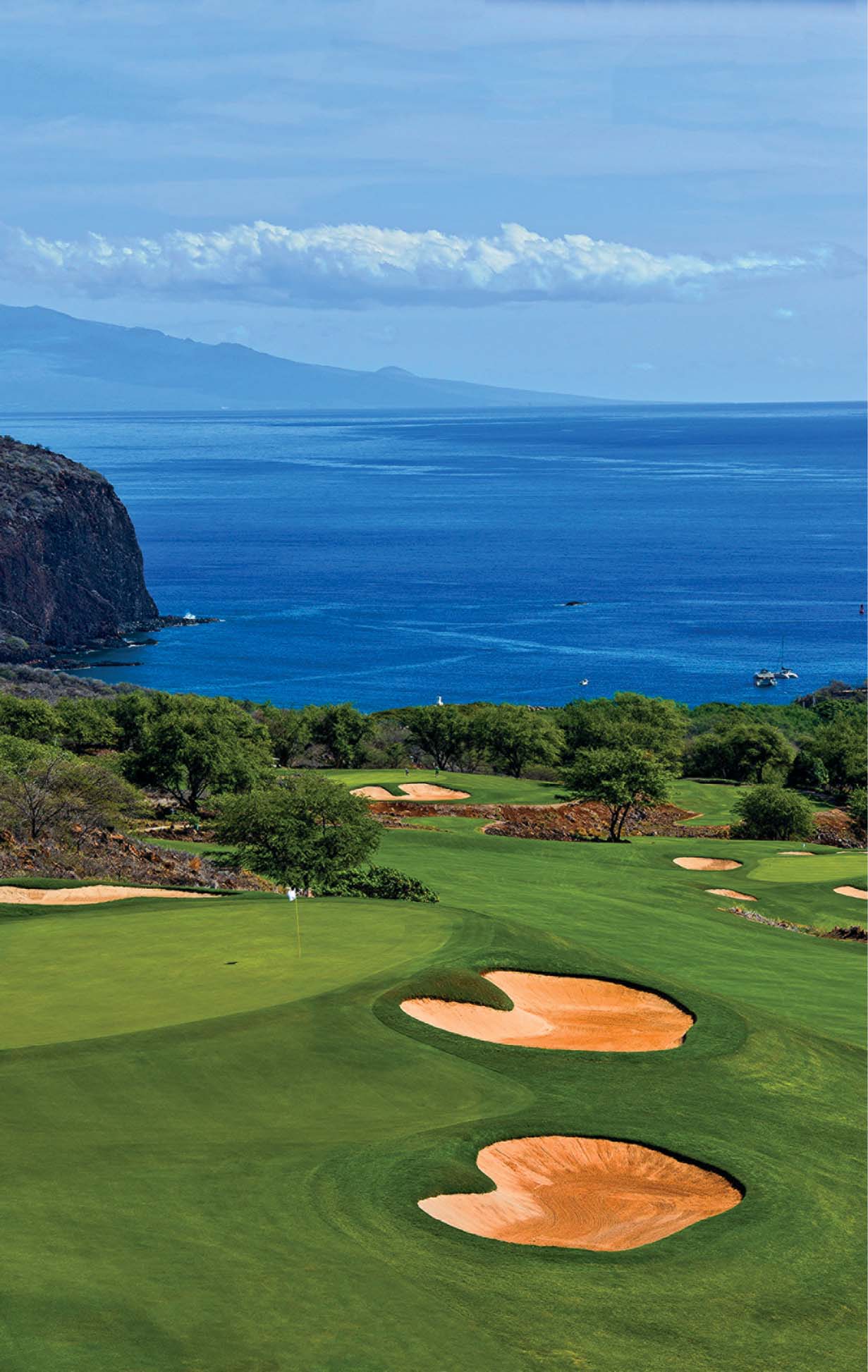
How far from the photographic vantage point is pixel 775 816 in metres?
56.8

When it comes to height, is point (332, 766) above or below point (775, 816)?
below

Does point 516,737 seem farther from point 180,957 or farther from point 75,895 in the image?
point 180,957

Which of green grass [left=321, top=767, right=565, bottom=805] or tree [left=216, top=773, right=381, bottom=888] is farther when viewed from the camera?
green grass [left=321, top=767, right=565, bottom=805]

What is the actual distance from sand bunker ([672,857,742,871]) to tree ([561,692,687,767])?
17.8m

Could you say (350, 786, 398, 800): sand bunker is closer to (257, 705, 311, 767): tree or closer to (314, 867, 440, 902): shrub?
(257, 705, 311, 767): tree

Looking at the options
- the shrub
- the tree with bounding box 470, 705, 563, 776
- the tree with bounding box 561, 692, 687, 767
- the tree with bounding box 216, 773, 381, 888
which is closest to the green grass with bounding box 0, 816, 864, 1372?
the shrub

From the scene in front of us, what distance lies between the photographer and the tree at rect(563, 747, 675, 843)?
54719 millimetres

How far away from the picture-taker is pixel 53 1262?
1297cm

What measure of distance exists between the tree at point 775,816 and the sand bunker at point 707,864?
8473 millimetres

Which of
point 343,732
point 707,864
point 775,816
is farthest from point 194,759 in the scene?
point 775,816

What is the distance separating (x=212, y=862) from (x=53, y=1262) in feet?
80.9

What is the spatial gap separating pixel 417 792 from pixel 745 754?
23.6 meters

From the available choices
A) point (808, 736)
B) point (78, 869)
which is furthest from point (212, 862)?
point (808, 736)

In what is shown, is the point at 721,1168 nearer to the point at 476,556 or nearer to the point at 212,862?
the point at 212,862
